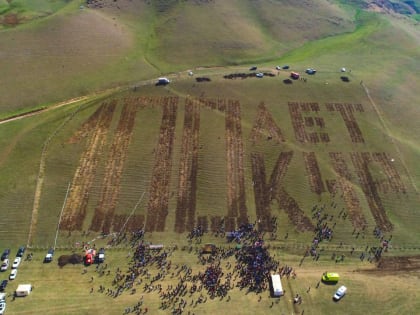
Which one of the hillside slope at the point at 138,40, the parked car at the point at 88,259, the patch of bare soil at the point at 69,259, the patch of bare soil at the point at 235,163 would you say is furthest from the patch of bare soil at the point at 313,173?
the hillside slope at the point at 138,40

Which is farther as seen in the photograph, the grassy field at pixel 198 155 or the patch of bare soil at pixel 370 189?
the patch of bare soil at pixel 370 189

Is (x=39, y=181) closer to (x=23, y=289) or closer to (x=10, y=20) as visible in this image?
(x=23, y=289)

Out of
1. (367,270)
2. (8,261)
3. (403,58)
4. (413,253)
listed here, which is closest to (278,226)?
(367,270)

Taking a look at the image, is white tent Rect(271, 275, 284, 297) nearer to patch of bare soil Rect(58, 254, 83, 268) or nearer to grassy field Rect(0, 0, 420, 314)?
grassy field Rect(0, 0, 420, 314)

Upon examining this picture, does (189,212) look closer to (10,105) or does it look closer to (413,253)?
(413,253)

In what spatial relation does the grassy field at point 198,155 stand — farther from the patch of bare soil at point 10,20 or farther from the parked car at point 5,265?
the patch of bare soil at point 10,20

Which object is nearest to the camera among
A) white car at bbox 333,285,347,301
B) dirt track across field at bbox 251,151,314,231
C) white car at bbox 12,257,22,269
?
white car at bbox 333,285,347,301

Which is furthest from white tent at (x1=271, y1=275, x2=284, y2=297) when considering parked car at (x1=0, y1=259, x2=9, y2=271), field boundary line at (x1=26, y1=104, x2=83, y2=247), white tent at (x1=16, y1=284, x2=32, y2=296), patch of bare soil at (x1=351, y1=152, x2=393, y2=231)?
parked car at (x1=0, y1=259, x2=9, y2=271)

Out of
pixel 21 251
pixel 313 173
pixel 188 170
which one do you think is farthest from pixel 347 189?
pixel 21 251
